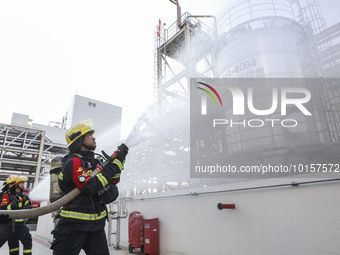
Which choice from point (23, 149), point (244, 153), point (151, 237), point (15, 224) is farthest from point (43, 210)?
point (23, 149)

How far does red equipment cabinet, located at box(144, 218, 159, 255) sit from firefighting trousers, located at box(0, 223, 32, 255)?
2.27 metres

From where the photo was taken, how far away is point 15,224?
4172 millimetres

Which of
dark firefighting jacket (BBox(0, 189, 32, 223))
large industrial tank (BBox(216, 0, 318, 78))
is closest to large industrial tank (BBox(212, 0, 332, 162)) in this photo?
large industrial tank (BBox(216, 0, 318, 78))

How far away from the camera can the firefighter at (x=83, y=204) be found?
6.93 ft

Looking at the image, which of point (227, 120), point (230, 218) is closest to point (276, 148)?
point (227, 120)

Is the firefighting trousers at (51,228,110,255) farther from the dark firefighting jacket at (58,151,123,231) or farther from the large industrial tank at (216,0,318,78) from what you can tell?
the large industrial tank at (216,0,318,78)

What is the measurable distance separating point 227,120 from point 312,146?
221 centimetres

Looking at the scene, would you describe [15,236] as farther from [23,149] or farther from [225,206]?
[23,149]

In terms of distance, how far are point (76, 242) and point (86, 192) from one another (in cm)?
45
